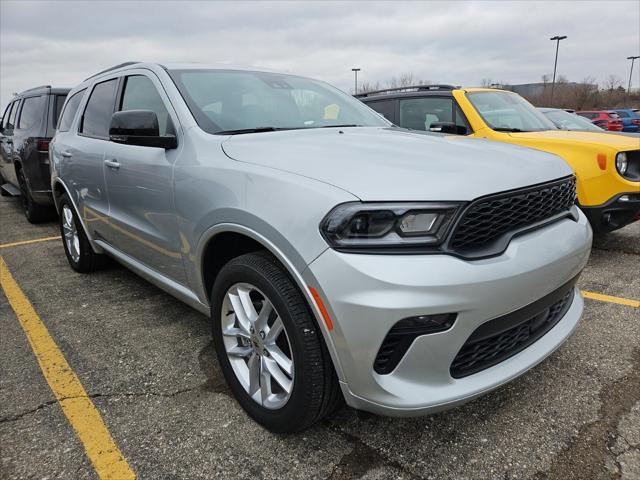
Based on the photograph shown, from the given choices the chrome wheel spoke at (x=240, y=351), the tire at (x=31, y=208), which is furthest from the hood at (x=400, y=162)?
the tire at (x=31, y=208)

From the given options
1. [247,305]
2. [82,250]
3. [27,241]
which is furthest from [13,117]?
[247,305]

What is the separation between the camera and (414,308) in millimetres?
1645

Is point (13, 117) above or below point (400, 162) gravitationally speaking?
above

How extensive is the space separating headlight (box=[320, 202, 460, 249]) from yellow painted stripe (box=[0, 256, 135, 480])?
134 centimetres

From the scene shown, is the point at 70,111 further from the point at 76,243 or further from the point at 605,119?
the point at 605,119

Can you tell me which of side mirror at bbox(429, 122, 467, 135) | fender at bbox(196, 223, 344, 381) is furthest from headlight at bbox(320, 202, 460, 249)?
side mirror at bbox(429, 122, 467, 135)

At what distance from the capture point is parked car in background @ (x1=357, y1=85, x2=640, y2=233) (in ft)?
14.4

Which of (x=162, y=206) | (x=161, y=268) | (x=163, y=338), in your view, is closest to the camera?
(x=162, y=206)

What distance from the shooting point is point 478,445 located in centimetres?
210

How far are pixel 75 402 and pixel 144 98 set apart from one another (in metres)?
1.89

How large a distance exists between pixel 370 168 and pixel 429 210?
1.03 ft

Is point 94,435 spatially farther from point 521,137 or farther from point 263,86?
point 521,137

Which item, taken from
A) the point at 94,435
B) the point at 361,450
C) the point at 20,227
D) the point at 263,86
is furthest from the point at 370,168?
the point at 20,227

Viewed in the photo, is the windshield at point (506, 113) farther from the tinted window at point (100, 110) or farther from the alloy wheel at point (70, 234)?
the alloy wheel at point (70, 234)
